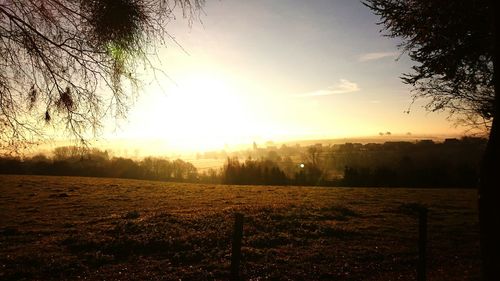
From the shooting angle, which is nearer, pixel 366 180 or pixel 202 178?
pixel 366 180

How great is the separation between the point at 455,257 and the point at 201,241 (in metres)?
10.5

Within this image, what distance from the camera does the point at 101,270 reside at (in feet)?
38.3

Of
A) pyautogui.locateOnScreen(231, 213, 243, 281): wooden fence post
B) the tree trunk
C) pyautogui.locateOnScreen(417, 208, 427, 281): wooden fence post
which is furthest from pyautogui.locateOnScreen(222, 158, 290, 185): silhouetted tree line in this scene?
the tree trunk

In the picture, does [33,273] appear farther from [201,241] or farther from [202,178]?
[202,178]

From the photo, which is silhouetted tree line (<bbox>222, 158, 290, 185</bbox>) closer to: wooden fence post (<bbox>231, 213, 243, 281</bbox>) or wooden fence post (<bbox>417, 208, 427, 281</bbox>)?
wooden fence post (<bbox>417, 208, 427, 281</bbox>)

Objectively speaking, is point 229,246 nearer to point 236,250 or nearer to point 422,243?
point 422,243

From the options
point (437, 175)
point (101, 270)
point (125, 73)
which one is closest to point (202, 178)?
point (437, 175)

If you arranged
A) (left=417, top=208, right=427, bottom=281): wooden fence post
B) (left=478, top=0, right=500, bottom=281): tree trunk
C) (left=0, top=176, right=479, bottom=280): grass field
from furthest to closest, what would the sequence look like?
(left=0, top=176, right=479, bottom=280): grass field → (left=417, top=208, right=427, bottom=281): wooden fence post → (left=478, top=0, right=500, bottom=281): tree trunk

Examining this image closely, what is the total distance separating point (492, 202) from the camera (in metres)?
5.28

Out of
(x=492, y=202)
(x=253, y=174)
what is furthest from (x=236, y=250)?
(x=253, y=174)

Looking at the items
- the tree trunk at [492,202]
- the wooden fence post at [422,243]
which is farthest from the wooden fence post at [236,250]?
the wooden fence post at [422,243]

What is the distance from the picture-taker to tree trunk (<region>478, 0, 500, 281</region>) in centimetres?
521

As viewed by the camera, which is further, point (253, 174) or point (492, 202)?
point (253, 174)

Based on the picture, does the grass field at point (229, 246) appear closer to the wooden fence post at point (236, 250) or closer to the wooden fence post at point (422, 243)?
the wooden fence post at point (422, 243)
